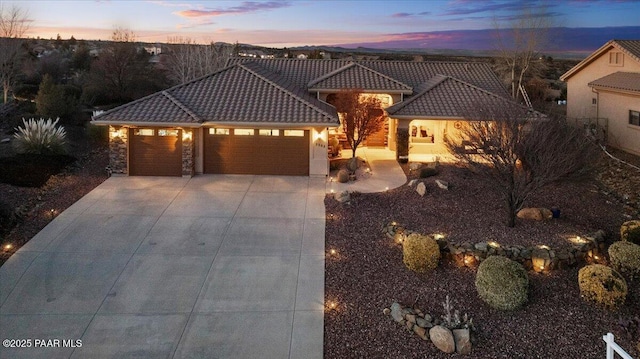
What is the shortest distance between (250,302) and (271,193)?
742 centimetres

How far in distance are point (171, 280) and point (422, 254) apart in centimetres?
Result: 567

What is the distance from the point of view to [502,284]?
937cm

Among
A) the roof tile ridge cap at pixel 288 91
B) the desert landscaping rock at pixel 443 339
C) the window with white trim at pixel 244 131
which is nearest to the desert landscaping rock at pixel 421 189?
the roof tile ridge cap at pixel 288 91

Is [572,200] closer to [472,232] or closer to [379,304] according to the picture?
[472,232]

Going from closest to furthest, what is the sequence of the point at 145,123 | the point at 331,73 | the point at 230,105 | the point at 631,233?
1. the point at 631,233
2. the point at 145,123
3. the point at 230,105
4. the point at 331,73

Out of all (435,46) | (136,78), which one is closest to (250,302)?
(136,78)

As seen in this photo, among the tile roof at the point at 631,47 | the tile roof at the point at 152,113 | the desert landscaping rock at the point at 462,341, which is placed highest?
the tile roof at the point at 631,47

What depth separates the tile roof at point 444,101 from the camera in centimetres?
2061

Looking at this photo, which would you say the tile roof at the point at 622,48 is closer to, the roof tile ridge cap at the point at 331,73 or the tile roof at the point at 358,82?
the tile roof at the point at 358,82

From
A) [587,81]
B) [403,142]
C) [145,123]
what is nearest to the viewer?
[145,123]

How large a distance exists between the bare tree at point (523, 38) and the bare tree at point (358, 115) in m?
15.5

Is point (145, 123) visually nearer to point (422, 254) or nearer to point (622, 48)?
point (422, 254)

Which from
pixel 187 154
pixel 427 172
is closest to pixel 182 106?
pixel 187 154

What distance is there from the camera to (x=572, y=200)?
15.3 meters
